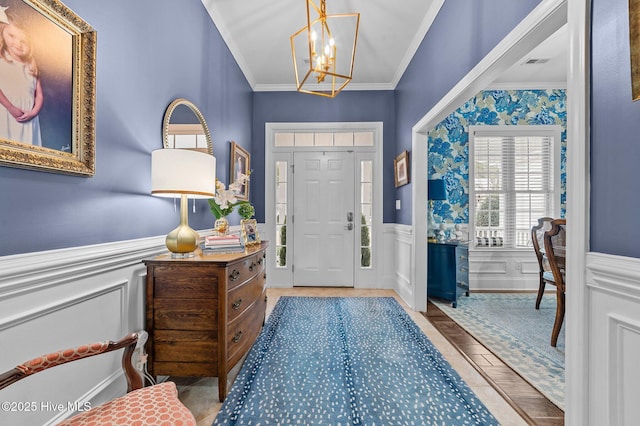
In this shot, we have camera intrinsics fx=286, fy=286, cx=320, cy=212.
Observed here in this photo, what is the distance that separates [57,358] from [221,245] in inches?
45.4

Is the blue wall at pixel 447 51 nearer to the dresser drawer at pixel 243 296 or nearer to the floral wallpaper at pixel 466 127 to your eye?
the floral wallpaper at pixel 466 127

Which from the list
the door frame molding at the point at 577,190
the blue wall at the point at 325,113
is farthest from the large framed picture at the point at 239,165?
the door frame molding at the point at 577,190

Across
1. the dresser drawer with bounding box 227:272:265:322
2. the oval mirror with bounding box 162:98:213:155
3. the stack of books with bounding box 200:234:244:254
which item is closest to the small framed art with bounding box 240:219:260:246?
the dresser drawer with bounding box 227:272:265:322

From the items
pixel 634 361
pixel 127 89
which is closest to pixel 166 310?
pixel 127 89

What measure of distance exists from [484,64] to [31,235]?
253cm

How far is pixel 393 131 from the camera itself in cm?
422

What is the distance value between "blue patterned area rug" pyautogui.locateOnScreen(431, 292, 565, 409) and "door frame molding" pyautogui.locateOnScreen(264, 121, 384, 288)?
3.29ft

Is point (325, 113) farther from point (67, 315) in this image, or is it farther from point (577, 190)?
point (67, 315)

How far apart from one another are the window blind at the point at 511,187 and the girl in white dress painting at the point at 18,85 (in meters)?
4.50

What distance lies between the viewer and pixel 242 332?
1922 millimetres

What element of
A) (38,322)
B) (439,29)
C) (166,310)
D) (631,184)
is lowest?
(166,310)

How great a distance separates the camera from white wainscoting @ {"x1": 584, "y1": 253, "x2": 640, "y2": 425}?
3.39 ft

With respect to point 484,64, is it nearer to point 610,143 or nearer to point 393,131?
point 610,143

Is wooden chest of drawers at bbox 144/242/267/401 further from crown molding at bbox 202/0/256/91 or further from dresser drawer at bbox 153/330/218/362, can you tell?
crown molding at bbox 202/0/256/91
